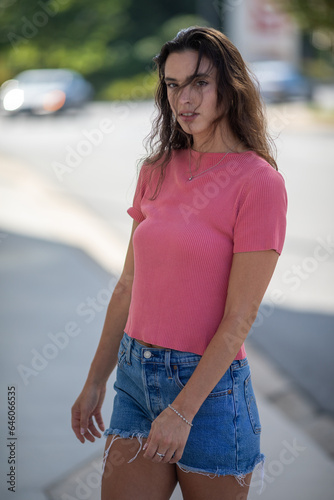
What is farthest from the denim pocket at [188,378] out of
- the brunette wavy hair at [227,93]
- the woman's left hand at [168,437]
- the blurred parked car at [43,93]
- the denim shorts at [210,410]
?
the blurred parked car at [43,93]

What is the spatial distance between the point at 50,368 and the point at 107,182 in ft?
24.7

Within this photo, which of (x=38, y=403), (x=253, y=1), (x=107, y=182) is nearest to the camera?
(x=38, y=403)

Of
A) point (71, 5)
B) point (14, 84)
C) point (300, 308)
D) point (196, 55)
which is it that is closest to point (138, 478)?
point (196, 55)

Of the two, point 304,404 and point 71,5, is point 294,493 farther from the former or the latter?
point 71,5

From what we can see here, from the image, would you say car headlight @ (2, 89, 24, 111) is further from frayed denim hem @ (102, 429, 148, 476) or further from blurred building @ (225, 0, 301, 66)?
frayed denim hem @ (102, 429, 148, 476)

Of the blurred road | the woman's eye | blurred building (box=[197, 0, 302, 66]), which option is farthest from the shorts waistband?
blurred building (box=[197, 0, 302, 66])

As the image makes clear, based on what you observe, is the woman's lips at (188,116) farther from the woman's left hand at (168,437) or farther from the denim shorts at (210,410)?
the woman's left hand at (168,437)

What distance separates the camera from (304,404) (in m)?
Result: 3.97

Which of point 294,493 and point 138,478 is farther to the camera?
A: point 294,493

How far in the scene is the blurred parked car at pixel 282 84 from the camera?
82.5ft

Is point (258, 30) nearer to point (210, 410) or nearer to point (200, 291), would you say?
point (200, 291)

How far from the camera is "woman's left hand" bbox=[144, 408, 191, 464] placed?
1569 mm

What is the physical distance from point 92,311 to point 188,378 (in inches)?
156

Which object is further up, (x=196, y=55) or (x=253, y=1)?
(x=253, y=1)
